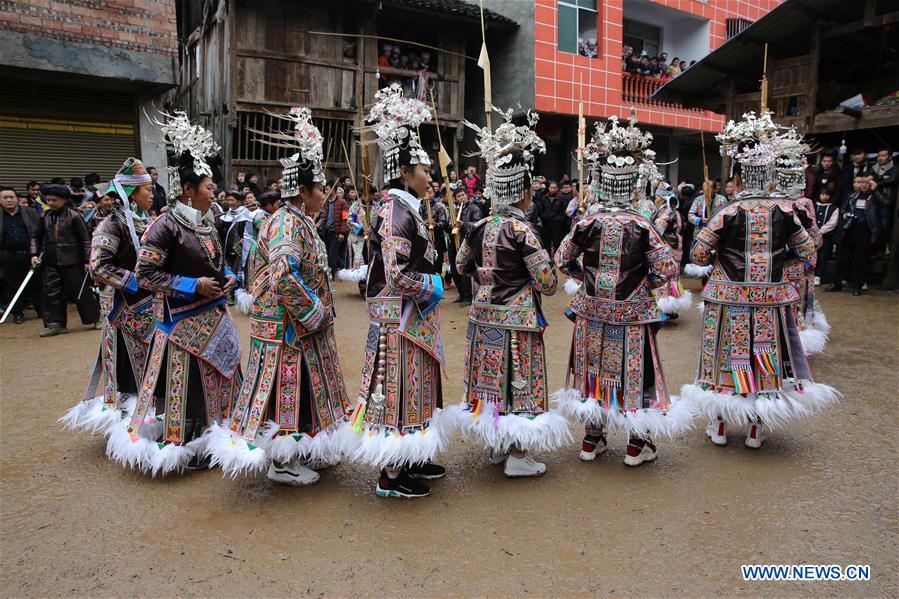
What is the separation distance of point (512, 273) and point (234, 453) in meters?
1.93

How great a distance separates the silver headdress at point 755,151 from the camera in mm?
4164

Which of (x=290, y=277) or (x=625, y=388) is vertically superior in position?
(x=290, y=277)

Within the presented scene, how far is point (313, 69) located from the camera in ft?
47.6

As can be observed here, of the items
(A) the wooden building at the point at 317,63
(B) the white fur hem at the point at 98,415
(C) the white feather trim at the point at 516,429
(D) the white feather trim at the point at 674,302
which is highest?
(A) the wooden building at the point at 317,63

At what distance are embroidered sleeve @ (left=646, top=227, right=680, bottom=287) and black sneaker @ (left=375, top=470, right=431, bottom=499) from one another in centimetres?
195

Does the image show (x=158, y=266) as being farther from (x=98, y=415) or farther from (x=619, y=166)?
(x=619, y=166)

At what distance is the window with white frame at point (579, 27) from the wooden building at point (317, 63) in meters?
1.79

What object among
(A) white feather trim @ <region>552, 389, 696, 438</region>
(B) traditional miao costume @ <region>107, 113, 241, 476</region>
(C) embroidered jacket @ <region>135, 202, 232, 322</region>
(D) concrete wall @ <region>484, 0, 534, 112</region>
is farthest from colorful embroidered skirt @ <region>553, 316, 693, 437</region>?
(D) concrete wall @ <region>484, 0, 534, 112</region>

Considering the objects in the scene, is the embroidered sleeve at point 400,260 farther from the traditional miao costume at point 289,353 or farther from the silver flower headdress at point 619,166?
the silver flower headdress at point 619,166

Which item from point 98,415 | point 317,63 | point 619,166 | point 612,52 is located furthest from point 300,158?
point 612,52

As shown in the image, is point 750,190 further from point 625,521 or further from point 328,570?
point 328,570

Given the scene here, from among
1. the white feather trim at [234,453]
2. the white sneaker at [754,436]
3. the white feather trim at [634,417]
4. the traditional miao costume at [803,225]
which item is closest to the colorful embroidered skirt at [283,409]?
the white feather trim at [234,453]

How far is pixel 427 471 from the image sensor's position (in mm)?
3836

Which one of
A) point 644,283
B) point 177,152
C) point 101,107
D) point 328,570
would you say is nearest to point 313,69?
point 101,107
